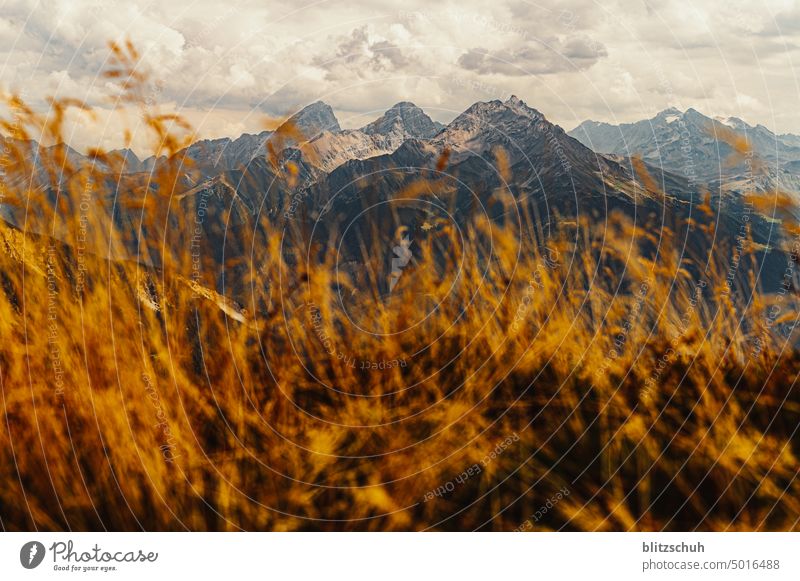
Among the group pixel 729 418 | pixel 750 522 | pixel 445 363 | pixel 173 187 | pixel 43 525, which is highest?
pixel 173 187

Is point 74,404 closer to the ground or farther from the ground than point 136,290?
closer to the ground

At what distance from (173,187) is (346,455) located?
4465mm

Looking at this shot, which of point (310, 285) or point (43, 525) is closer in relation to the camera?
point (43, 525)

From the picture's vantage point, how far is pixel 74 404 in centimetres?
889

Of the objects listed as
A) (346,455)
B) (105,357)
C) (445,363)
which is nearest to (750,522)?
(445,363)

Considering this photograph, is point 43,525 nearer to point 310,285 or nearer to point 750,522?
point 310,285

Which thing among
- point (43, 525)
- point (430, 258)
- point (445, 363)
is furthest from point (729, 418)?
point (43, 525)

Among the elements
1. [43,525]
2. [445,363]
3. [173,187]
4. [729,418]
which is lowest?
[43,525]

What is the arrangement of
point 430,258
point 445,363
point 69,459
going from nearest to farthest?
point 69,459, point 445,363, point 430,258

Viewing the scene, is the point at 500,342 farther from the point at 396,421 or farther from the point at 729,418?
the point at 729,418

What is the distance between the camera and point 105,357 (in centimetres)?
919

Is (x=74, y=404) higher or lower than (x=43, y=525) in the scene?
higher

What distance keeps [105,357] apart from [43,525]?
2.27 m

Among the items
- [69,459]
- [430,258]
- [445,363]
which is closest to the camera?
[69,459]
